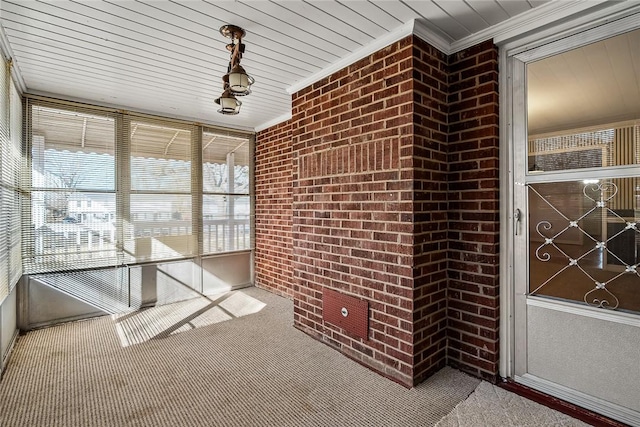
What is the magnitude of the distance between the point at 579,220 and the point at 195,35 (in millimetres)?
2786

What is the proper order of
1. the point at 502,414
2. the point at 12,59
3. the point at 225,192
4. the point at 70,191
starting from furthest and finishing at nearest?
1. the point at 225,192
2. the point at 70,191
3. the point at 12,59
4. the point at 502,414

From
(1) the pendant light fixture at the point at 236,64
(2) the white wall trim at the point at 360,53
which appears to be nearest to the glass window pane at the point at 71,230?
(1) the pendant light fixture at the point at 236,64

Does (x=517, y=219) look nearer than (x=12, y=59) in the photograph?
Yes

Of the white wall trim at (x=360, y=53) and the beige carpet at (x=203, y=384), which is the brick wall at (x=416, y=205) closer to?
the white wall trim at (x=360, y=53)

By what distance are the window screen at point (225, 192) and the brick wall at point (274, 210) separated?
0.64 ft

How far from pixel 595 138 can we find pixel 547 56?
2.01 feet

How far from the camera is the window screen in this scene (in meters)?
4.33

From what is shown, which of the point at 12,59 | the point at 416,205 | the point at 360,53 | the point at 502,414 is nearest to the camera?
the point at 502,414

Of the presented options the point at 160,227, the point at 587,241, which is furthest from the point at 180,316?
the point at 587,241

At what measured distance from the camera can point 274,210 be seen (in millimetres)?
4387

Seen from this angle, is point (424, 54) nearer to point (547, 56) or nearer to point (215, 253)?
point (547, 56)

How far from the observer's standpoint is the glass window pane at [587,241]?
5.70ft

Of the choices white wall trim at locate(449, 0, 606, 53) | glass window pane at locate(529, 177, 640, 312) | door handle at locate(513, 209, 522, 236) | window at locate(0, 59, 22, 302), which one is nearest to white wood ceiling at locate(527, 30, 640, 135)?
white wall trim at locate(449, 0, 606, 53)

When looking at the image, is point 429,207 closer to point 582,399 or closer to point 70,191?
point 582,399
